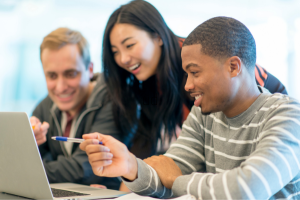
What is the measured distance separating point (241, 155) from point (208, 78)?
22 centimetres

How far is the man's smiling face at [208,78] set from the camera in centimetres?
81

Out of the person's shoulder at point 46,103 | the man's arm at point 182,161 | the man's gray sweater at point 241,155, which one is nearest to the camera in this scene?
the man's gray sweater at point 241,155

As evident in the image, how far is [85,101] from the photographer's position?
1729 mm

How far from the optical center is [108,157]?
76cm

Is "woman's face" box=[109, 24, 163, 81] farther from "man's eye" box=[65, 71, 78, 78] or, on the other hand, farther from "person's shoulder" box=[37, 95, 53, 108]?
"person's shoulder" box=[37, 95, 53, 108]

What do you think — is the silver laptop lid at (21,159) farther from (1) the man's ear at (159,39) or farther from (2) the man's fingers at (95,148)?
(1) the man's ear at (159,39)

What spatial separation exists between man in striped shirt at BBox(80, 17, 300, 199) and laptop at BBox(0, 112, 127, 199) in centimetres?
12

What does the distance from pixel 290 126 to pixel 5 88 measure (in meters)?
3.31

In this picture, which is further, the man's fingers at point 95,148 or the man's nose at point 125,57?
the man's nose at point 125,57

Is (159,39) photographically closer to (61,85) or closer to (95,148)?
(61,85)

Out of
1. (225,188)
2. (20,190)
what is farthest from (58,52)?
(225,188)

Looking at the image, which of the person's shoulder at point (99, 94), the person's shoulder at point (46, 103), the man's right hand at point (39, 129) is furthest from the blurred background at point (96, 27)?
the man's right hand at point (39, 129)

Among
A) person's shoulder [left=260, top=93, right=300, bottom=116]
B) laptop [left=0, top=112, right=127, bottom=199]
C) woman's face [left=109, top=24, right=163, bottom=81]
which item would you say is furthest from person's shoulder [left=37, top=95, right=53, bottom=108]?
person's shoulder [left=260, top=93, right=300, bottom=116]

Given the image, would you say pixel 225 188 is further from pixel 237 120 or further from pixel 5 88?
pixel 5 88
